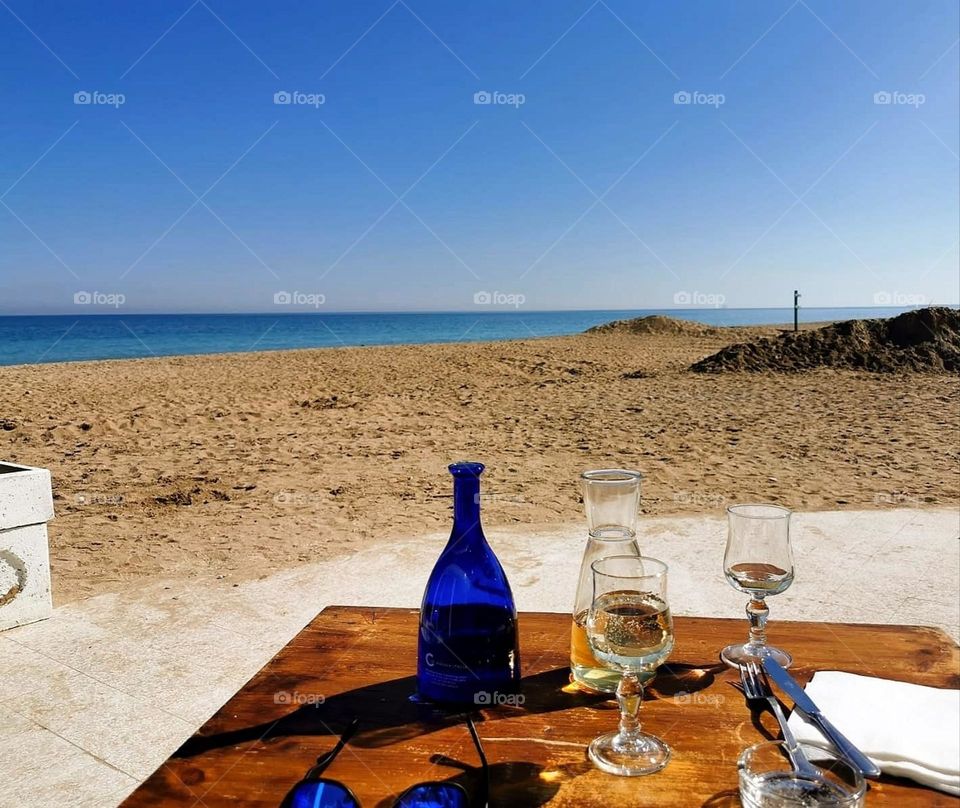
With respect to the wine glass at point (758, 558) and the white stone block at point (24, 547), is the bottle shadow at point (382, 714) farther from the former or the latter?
the white stone block at point (24, 547)

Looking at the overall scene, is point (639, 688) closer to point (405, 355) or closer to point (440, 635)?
point (440, 635)

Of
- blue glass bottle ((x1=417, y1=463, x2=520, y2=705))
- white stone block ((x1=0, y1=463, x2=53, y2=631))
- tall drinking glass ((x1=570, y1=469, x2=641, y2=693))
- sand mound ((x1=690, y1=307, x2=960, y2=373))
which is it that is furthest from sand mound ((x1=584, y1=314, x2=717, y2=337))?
blue glass bottle ((x1=417, y1=463, x2=520, y2=705))

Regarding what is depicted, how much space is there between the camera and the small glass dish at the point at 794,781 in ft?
3.14

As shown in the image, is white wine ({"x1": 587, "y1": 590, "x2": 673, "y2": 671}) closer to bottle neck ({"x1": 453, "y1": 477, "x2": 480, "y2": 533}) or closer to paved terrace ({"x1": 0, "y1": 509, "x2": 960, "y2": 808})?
bottle neck ({"x1": 453, "y1": 477, "x2": 480, "y2": 533})

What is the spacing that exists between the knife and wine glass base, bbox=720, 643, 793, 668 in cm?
4

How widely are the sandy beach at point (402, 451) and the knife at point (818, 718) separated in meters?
3.40

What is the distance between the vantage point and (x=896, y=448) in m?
7.53

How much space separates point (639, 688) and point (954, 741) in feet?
1.56

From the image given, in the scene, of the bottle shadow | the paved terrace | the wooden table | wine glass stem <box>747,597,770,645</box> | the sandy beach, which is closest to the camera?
the wooden table

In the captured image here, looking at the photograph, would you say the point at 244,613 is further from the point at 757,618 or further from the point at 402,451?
the point at 402,451

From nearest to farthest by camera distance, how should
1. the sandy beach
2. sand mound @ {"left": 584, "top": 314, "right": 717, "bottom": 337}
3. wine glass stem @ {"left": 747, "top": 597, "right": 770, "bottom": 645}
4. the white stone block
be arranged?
wine glass stem @ {"left": 747, "top": 597, "right": 770, "bottom": 645} < the white stone block < the sandy beach < sand mound @ {"left": 584, "top": 314, "right": 717, "bottom": 337}

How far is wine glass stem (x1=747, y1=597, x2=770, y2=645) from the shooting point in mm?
1442

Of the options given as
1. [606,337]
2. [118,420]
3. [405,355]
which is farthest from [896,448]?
[606,337]

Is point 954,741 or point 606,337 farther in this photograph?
point 606,337
